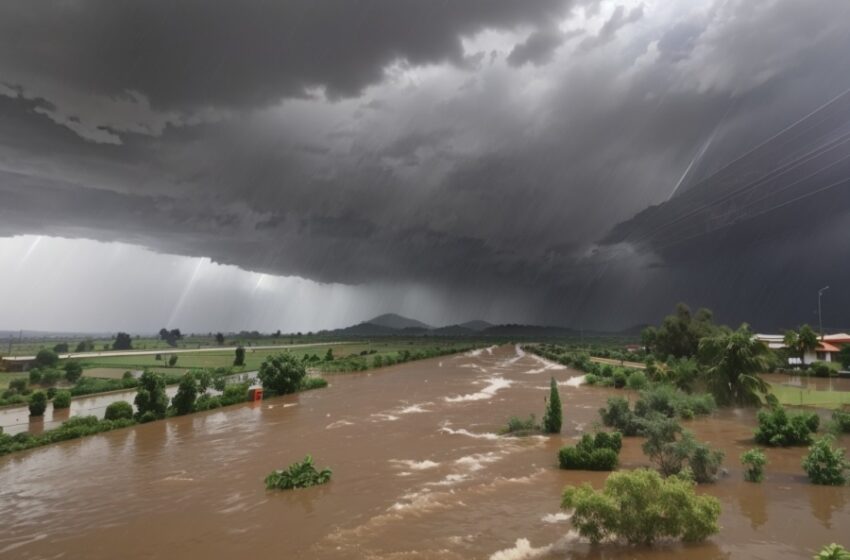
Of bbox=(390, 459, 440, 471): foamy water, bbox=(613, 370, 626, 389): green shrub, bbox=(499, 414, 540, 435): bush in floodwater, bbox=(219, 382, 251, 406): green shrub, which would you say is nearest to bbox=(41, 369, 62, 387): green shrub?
bbox=(219, 382, 251, 406): green shrub

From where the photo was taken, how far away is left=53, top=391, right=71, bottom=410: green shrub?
118ft

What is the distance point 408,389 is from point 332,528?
34592mm

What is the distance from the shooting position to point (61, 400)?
119 ft

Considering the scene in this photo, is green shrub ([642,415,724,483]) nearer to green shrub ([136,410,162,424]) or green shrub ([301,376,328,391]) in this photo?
green shrub ([136,410,162,424])

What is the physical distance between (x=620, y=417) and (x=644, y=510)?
15.6 meters

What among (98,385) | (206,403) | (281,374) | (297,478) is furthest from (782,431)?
(98,385)

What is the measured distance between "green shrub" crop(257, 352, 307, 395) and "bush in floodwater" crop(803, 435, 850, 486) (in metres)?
36.8

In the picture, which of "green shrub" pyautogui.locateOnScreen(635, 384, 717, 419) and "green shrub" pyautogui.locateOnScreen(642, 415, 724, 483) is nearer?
"green shrub" pyautogui.locateOnScreen(642, 415, 724, 483)

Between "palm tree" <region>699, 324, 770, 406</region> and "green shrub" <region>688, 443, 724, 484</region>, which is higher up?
"palm tree" <region>699, 324, 770, 406</region>

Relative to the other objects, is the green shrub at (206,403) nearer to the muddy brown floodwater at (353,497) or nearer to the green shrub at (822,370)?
the muddy brown floodwater at (353,497)

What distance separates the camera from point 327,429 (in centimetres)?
2853

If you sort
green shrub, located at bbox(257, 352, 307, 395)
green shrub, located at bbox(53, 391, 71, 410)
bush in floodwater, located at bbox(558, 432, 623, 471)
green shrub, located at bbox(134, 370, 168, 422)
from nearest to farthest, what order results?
bush in floodwater, located at bbox(558, 432, 623, 471)
green shrub, located at bbox(134, 370, 168, 422)
green shrub, located at bbox(53, 391, 71, 410)
green shrub, located at bbox(257, 352, 307, 395)

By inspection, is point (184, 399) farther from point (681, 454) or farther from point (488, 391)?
point (681, 454)

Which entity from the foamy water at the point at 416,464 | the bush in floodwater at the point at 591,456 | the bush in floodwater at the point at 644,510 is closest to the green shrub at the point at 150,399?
→ the foamy water at the point at 416,464
